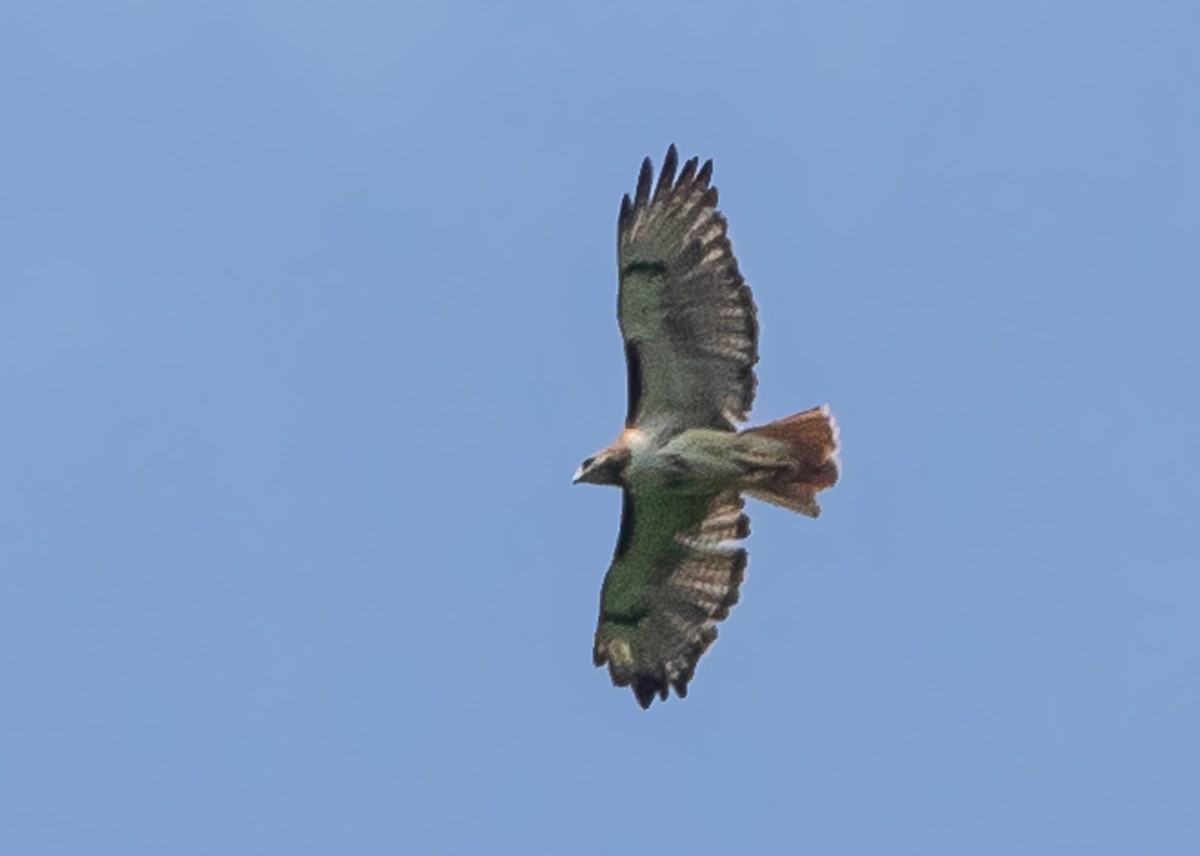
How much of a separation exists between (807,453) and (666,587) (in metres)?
2.02

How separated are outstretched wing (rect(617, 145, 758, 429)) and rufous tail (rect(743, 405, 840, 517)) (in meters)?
0.44

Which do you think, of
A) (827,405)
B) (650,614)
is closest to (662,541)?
(650,614)

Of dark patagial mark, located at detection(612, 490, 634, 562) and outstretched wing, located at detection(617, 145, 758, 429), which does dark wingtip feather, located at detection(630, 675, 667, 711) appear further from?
outstretched wing, located at detection(617, 145, 758, 429)

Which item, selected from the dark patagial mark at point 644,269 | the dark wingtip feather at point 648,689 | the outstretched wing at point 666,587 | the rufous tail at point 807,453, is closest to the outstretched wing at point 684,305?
the dark patagial mark at point 644,269

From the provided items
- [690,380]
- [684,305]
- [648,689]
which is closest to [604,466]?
[690,380]

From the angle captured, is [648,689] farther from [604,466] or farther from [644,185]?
[644,185]

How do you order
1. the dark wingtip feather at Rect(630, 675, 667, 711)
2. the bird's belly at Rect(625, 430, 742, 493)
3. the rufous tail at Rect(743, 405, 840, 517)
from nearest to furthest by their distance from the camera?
1. the rufous tail at Rect(743, 405, 840, 517)
2. the bird's belly at Rect(625, 430, 742, 493)
3. the dark wingtip feather at Rect(630, 675, 667, 711)

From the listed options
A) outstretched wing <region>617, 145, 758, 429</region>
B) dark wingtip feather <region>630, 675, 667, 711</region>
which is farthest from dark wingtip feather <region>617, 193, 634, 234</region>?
dark wingtip feather <region>630, 675, 667, 711</region>

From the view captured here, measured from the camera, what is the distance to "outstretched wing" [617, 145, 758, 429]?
64.2ft

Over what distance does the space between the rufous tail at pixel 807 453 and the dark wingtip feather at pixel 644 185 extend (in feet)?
6.58

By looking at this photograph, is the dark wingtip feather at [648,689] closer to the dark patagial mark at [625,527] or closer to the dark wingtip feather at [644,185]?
the dark patagial mark at [625,527]

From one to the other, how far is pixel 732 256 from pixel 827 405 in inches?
54.7

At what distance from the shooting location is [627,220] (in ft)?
64.4

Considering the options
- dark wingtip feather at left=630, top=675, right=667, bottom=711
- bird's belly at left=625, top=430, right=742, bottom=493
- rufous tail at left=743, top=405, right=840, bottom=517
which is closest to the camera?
rufous tail at left=743, top=405, right=840, bottom=517
